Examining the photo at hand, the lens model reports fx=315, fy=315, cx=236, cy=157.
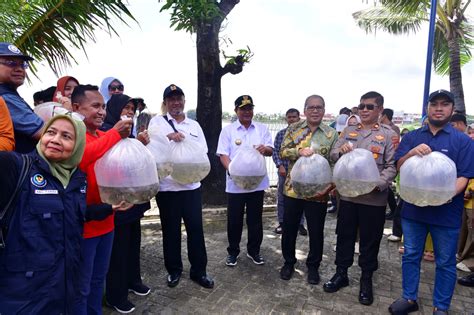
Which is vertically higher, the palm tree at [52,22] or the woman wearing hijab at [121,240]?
the palm tree at [52,22]

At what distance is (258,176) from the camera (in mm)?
3439

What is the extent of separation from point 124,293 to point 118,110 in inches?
67.0

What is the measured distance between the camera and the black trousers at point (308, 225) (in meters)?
3.44

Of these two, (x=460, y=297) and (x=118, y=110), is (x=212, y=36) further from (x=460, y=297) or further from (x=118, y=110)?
(x=460, y=297)

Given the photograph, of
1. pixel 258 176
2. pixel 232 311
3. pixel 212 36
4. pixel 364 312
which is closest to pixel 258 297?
pixel 232 311

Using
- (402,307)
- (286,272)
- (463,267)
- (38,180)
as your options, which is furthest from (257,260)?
(38,180)

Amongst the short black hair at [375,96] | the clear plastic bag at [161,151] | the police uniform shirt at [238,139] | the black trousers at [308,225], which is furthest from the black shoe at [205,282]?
the short black hair at [375,96]

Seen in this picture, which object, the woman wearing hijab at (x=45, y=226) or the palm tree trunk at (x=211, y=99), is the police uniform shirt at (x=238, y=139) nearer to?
the woman wearing hijab at (x=45, y=226)

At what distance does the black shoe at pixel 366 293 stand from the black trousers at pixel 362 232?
0.12m

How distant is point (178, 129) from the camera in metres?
3.32

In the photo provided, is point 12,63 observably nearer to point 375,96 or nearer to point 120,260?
point 120,260

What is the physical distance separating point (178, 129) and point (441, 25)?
10.3 metres

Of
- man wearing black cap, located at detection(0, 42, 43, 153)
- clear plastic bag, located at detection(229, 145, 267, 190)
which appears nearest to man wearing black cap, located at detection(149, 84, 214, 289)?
clear plastic bag, located at detection(229, 145, 267, 190)

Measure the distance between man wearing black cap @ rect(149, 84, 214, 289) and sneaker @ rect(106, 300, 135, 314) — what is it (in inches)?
21.4
